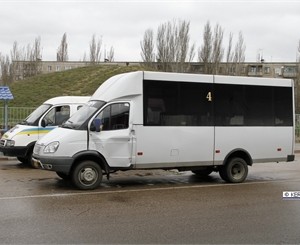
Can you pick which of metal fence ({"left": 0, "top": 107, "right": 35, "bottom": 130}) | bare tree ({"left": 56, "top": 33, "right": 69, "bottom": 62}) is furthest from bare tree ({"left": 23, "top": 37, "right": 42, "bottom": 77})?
metal fence ({"left": 0, "top": 107, "right": 35, "bottom": 130})

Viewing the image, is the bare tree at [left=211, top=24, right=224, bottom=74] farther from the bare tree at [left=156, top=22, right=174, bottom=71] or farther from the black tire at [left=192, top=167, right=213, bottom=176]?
the black tire at [left=192, top=167, right=213, bottom=176]

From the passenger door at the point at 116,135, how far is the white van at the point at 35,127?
4.41 m

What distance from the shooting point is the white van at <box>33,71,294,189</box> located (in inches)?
375

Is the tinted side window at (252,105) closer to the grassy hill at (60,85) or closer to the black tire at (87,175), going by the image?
the black tire at (87,175)

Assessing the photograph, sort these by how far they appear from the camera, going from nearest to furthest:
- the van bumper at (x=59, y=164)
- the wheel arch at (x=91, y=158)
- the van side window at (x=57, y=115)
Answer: the van bumper at (x=59, y=164) → the wheel arch at (x=91, y=158) → the van side window at (x=57, y=115)

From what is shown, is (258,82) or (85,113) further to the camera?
(258,82)

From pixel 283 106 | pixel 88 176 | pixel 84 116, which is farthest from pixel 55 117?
pixel 283 106

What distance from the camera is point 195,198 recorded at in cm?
887

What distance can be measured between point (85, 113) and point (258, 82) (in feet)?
15.3

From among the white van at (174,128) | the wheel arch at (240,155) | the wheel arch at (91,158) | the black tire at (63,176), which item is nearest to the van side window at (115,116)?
the white van at (174,128)

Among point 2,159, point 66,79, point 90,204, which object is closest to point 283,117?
point 90,204

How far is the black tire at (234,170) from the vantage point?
1099 cm

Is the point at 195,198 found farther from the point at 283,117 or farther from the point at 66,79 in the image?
the point at 66,79

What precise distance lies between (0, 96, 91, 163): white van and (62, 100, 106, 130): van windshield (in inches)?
148
